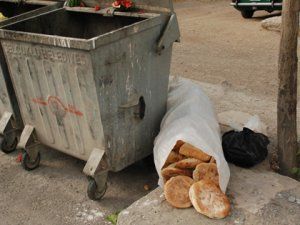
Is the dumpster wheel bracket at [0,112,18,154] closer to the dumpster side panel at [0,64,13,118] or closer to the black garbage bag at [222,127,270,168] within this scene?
the dumpster side panel at [0,64,13,118]

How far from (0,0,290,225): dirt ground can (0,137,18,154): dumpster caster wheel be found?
0.09m

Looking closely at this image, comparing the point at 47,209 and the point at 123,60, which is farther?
the point at 47,209

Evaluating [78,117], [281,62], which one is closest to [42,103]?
[78,117]

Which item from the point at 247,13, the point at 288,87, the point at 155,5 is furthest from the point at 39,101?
the point at 247,13

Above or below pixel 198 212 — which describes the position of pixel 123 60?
above

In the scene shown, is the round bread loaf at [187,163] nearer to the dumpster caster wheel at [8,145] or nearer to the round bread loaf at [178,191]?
the round bread loaf at [178,191]

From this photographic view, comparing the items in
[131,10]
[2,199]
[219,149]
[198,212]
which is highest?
[131,10]

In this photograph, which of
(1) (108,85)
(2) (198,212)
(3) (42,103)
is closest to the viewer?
(2) (198,212)

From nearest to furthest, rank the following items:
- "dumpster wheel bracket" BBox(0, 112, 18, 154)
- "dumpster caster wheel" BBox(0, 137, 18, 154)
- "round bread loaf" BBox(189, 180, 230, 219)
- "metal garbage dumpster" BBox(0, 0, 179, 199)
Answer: "round bread loaf" BBox(189, 180, 230, 219) < "metal garbage dumpster" BBox(0, 0, 179, 199) < "dumpster wheel bracket" BBox(0, 112, 18, 154) < "dumpster caster wheel" BBox(0, 137, 18, 154)

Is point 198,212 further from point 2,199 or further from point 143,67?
point 2,199

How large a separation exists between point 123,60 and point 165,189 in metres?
1.01

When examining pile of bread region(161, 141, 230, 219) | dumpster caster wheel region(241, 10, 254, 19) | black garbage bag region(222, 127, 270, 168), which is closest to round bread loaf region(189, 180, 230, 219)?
pile of bread region(161, 141, 230, 219)

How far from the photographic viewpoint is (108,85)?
11.1 feet

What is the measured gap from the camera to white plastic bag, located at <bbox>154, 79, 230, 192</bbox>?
332 cm
